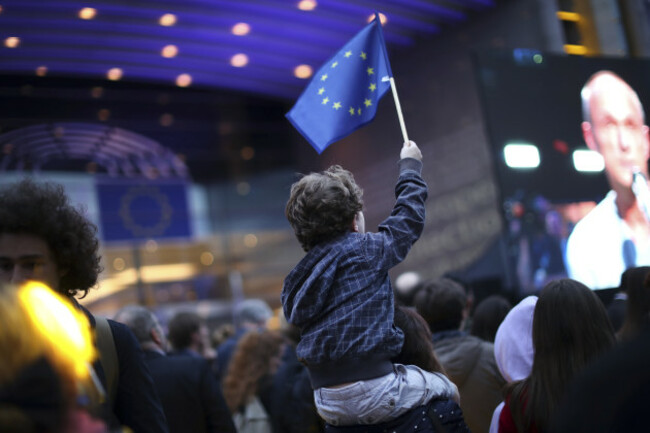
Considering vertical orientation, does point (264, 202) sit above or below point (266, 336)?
above

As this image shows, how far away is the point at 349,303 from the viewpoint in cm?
262

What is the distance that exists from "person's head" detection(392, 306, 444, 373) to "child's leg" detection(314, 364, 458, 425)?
156 mm

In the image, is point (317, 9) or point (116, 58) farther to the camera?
point (116, 58)

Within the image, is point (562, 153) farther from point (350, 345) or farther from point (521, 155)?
point (350, 345)

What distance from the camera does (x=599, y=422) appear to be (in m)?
0.95

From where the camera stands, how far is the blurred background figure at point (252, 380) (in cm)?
558

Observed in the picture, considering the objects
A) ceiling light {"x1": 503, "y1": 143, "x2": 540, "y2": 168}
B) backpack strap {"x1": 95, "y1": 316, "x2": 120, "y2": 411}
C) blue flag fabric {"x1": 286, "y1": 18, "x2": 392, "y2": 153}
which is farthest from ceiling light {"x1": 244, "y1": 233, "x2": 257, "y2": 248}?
backpack strap {"x1": 95, "y1": 316, "x2": 120, "y2": 411}

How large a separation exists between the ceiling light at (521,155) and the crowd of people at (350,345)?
4.48 m

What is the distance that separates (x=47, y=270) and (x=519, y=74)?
7.26 meters

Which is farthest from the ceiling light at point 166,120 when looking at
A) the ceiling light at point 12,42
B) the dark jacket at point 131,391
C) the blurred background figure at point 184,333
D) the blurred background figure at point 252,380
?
the dark jacket at point 131,391

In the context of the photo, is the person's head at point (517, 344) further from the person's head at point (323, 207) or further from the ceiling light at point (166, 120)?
the ceiling light at point (166, 120)

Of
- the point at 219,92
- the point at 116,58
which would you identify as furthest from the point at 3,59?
the point at 219,92

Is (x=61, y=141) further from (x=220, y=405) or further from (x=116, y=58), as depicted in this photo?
(x=220, y=405)

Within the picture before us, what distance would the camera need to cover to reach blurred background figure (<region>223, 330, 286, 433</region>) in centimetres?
558
